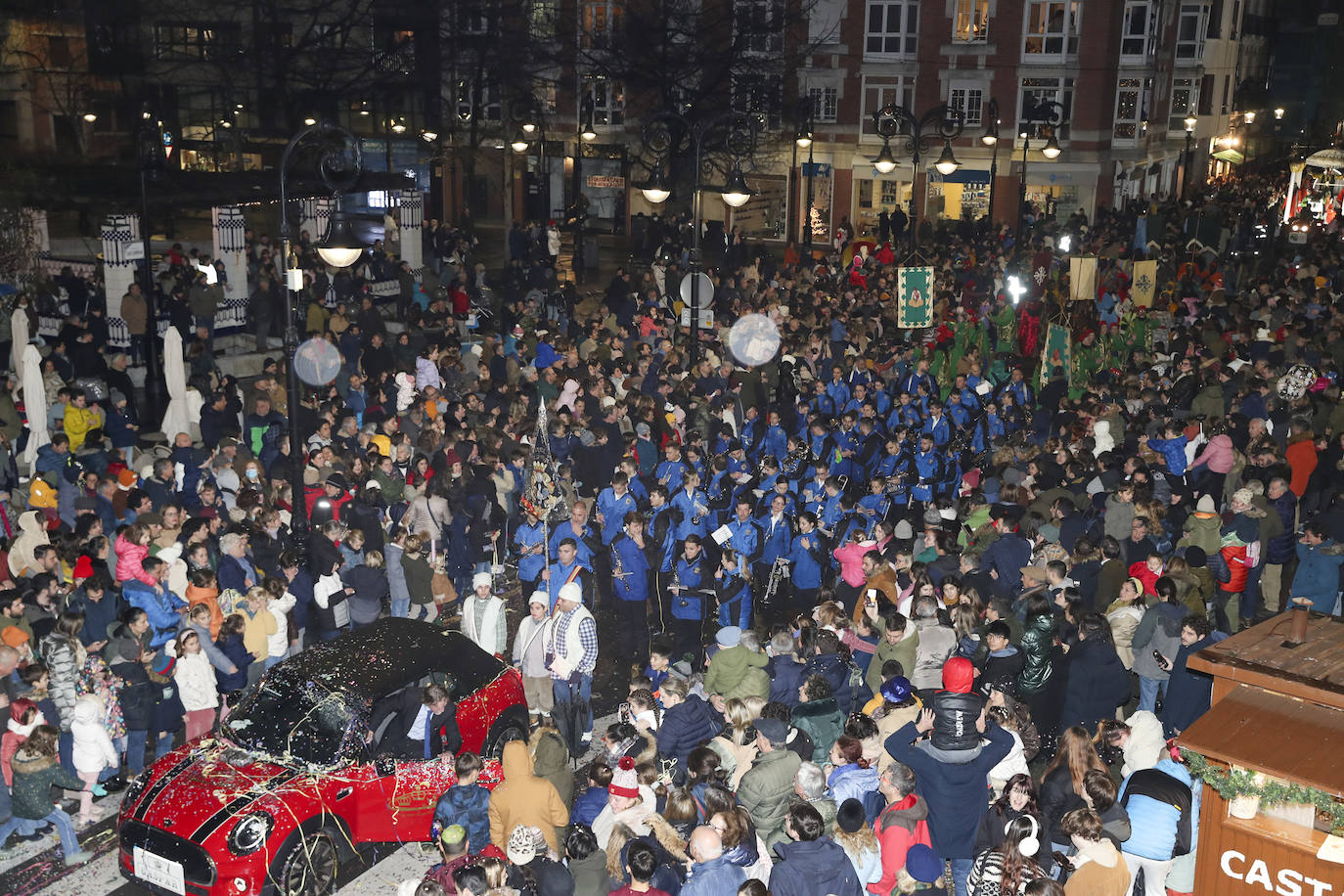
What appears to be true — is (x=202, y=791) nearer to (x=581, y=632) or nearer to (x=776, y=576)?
(x=581, y=632)

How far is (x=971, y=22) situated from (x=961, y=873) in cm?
4309

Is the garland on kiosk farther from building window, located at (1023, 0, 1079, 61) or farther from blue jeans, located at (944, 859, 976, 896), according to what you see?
building window, located at (1023, 0, 1079, 61)

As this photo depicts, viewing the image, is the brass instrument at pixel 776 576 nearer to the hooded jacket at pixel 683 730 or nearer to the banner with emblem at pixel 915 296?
the hooded jacket at pixel 683 730

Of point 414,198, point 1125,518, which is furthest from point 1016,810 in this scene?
point 414,198

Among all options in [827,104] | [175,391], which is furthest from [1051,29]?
[175,391]

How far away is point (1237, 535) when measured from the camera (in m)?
12.3

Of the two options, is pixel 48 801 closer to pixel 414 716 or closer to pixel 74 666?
pixel 74 666

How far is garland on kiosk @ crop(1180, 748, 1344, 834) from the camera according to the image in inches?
262

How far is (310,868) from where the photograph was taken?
8531 millimetres

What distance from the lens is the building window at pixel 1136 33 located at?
4634cm

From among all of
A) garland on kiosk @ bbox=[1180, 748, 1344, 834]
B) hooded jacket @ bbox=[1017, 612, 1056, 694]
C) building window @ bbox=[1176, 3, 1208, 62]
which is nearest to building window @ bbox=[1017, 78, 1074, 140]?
building window @ bbox=[1176, 3, 1208, 62]

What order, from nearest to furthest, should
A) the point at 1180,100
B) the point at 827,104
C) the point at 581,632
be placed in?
the point at 581,632 → the point at 827,104 → the point at 1180,100

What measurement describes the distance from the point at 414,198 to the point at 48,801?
73.5ft

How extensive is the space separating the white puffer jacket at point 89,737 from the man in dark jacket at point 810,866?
195 inches
